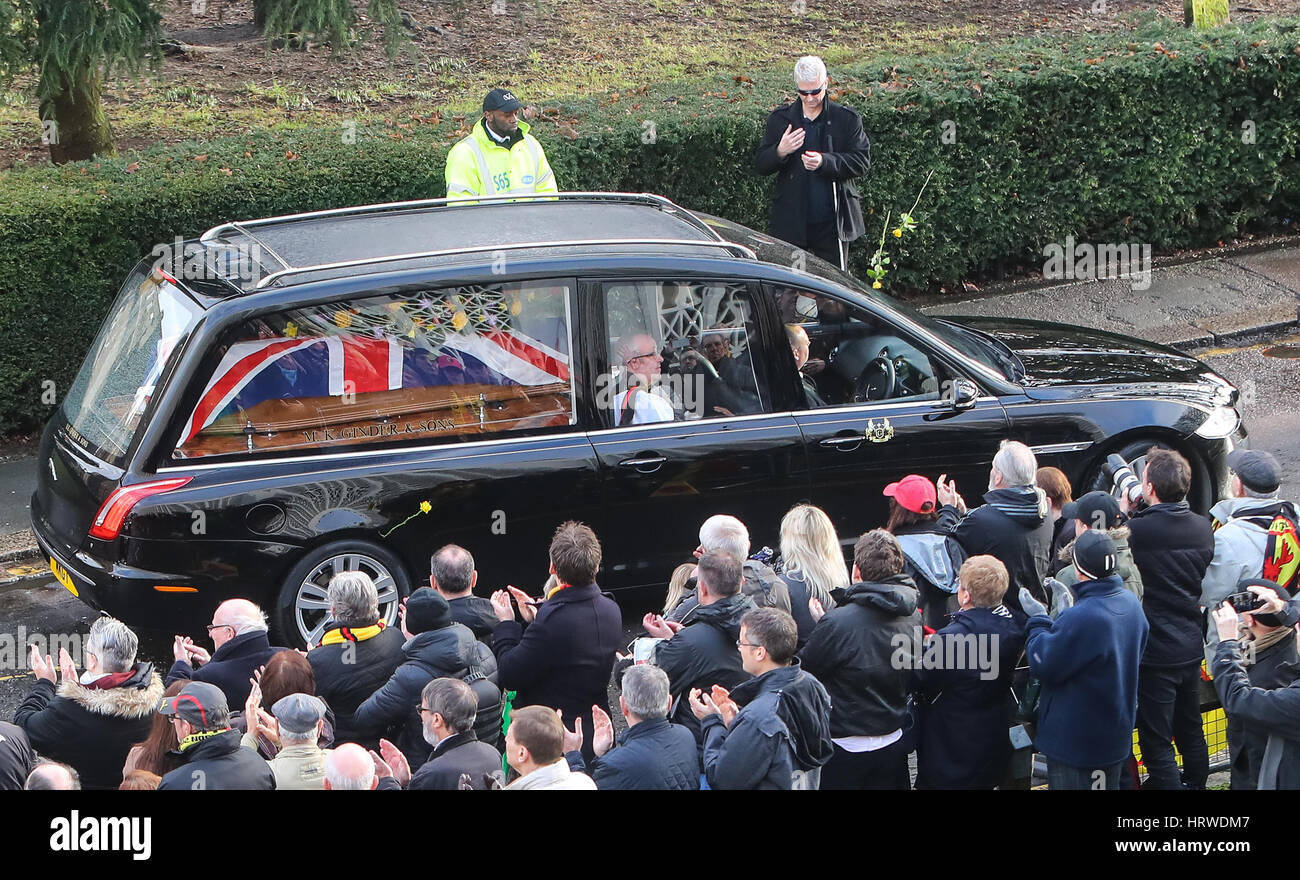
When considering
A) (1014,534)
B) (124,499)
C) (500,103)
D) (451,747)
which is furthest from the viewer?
(500,103)

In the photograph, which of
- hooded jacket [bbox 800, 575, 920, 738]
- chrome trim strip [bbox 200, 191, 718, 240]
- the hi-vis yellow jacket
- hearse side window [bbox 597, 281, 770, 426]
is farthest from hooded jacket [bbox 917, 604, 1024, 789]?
the hi-vis yellow jacket

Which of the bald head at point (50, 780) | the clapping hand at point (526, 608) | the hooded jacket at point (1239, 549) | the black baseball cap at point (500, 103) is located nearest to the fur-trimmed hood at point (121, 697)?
the bald head at point (50, 780)

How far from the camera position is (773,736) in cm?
482

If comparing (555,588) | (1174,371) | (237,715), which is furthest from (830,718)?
(1174,371)

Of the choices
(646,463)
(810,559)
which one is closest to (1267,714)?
(810,559)

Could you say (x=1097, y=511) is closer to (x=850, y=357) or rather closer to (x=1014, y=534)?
(x=1014, y=534)

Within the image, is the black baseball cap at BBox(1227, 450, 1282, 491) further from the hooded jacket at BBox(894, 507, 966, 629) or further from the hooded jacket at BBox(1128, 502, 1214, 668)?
the hooded jacket at BBox(894, 507, 966, 629)

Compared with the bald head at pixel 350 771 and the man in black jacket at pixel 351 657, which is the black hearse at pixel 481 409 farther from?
the bald head at pixel 350 771

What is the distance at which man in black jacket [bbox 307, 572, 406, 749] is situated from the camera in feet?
18.6

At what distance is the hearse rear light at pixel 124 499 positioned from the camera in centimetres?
670

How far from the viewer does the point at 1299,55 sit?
13.2 m

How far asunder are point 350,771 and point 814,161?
639cm

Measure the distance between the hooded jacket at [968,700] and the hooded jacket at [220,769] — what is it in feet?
7.55

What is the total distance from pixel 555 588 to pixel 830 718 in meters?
1.18
